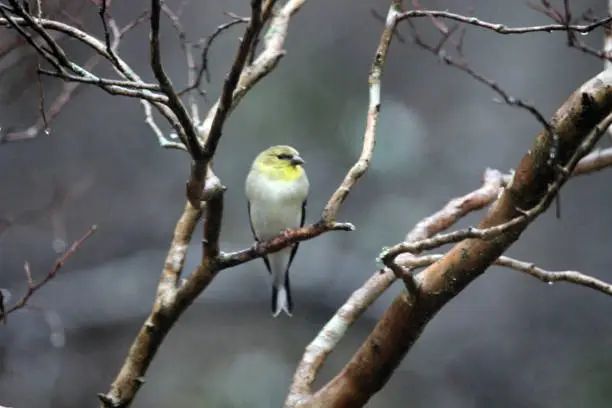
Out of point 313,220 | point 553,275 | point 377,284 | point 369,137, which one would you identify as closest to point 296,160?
point 377,284

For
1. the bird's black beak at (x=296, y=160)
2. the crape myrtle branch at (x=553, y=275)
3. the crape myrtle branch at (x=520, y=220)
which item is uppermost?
the crape myrtle branch at (x=520, y=220)

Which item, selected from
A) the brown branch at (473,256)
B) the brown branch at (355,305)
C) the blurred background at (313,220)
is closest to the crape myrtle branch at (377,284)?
the brown branch at (355,305)

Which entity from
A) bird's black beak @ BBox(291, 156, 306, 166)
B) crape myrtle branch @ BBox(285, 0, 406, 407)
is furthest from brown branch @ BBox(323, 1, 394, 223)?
bird's black beak @ BBox(291, 156, 306, 166)

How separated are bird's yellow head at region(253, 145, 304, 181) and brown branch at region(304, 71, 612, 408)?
113 cm

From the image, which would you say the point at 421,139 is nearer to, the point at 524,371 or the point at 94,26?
the point at 524,371

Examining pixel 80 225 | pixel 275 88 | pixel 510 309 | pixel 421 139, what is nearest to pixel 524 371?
pixel 510 309

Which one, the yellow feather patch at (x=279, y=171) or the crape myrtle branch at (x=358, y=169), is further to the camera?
the yellow feather patch at (x=279, y=171)

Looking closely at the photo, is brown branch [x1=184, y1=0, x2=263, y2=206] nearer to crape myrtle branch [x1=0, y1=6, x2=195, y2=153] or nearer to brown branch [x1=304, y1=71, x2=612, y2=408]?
crape myrtle branch [x1=0, y1=6, x2=195, y2=153]

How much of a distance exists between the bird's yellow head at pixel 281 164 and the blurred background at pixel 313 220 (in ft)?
4.61

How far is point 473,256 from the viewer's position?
1.22m

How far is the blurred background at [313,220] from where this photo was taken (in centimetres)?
375

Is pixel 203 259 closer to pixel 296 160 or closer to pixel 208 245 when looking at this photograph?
pixel 208 245

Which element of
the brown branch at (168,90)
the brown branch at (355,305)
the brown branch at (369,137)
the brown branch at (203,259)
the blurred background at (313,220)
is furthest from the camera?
the blurred background at (313,220)

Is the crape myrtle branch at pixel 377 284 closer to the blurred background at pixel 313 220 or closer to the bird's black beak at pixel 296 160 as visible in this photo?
the bird's black beak at pixel 296 160
